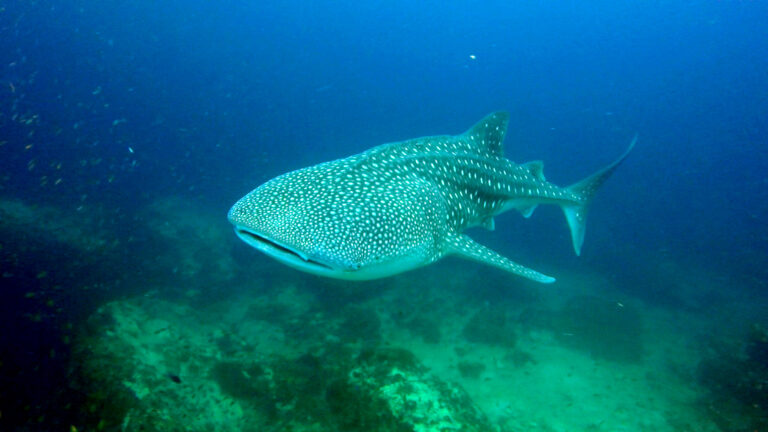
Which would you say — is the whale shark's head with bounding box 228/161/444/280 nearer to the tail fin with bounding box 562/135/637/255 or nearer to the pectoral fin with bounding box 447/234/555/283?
the pectoral fin with bounding box 447/234/555/283

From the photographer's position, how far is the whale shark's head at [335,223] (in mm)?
3611

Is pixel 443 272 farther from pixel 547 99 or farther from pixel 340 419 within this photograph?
pixel 547 99

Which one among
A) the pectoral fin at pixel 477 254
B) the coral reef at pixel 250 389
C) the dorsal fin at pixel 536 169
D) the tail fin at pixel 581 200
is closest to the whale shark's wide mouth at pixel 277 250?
the coral reef at pixel 250 389

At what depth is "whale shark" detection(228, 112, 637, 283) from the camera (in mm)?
3684

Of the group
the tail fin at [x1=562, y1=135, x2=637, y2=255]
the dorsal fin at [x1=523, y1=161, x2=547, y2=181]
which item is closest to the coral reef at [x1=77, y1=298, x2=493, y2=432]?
the dorsal fin at [x1=523, y1=161, x2=547, y2=181]

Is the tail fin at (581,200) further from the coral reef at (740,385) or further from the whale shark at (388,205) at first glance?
the coral reef at (740,385)

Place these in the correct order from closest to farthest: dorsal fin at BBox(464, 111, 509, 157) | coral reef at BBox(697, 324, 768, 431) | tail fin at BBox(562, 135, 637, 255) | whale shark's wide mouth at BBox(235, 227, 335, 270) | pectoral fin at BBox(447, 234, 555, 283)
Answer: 1. whale shark's wide mouth at BBox(235, 227, 335, 270)
2. pectoral fin at BBox(447, 234, 555, 283)
3. dorsal fin at BBox(464, 111, 509, 157)
4. coral reef at BBox(697, 324, 768, 431)
5. tail fin at BBox(562, 135, 637, 255)

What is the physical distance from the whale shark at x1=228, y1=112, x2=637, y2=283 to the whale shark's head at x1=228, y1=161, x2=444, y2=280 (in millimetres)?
11

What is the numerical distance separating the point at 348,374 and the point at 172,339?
377 cm

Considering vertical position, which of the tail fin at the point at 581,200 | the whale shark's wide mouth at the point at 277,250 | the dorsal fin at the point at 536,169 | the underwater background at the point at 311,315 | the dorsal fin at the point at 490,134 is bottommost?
the underwater background at the point at 311,315

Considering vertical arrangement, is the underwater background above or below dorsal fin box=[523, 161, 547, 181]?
below

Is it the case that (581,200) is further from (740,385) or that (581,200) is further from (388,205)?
(388,205)

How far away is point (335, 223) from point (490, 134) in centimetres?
486

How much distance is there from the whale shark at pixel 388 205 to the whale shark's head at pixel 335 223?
1 cm
